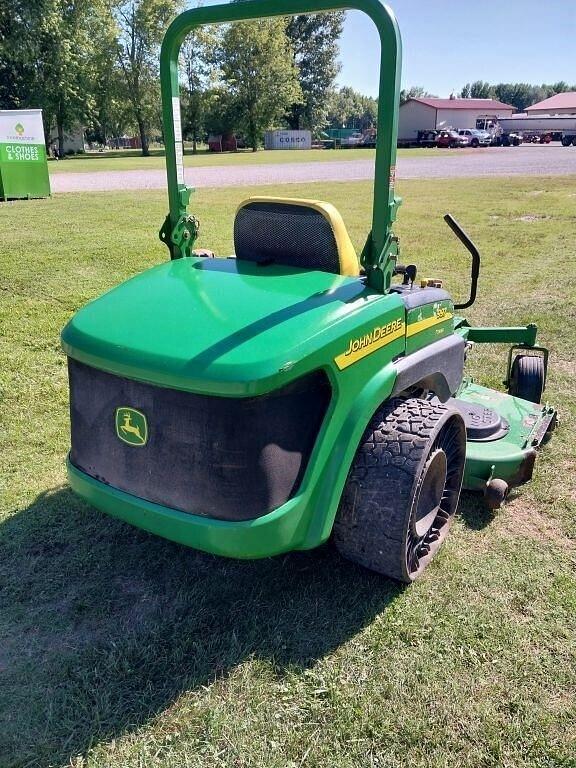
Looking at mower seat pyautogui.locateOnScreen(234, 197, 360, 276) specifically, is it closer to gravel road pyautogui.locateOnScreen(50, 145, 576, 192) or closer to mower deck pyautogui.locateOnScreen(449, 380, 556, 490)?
mower deck pyautogui.locateOnScreen(449, 380, 556, 490)

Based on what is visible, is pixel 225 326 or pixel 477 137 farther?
pixel 477 137

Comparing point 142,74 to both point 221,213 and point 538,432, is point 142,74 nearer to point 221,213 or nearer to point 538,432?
point 221,213

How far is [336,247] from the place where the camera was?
265 centimetres

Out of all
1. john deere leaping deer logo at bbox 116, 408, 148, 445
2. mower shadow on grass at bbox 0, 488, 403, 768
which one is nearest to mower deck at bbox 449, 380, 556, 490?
mower shadow on grass at bbox 0, 488, 403, 768

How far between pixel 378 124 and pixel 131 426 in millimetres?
1310

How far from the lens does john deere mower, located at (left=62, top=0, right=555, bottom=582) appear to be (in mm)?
2072

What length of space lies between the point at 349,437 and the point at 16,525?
65.9 inches

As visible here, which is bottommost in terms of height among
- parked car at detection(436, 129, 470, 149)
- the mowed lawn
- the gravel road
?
the mowed lawn

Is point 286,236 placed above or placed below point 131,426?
above

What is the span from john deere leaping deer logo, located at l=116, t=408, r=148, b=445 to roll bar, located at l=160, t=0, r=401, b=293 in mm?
983

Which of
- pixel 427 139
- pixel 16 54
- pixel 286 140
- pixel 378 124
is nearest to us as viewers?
pixel 378 124

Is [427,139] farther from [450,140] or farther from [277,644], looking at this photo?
[277,644]

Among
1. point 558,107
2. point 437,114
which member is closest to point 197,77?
point 437,114

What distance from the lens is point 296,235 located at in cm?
271
